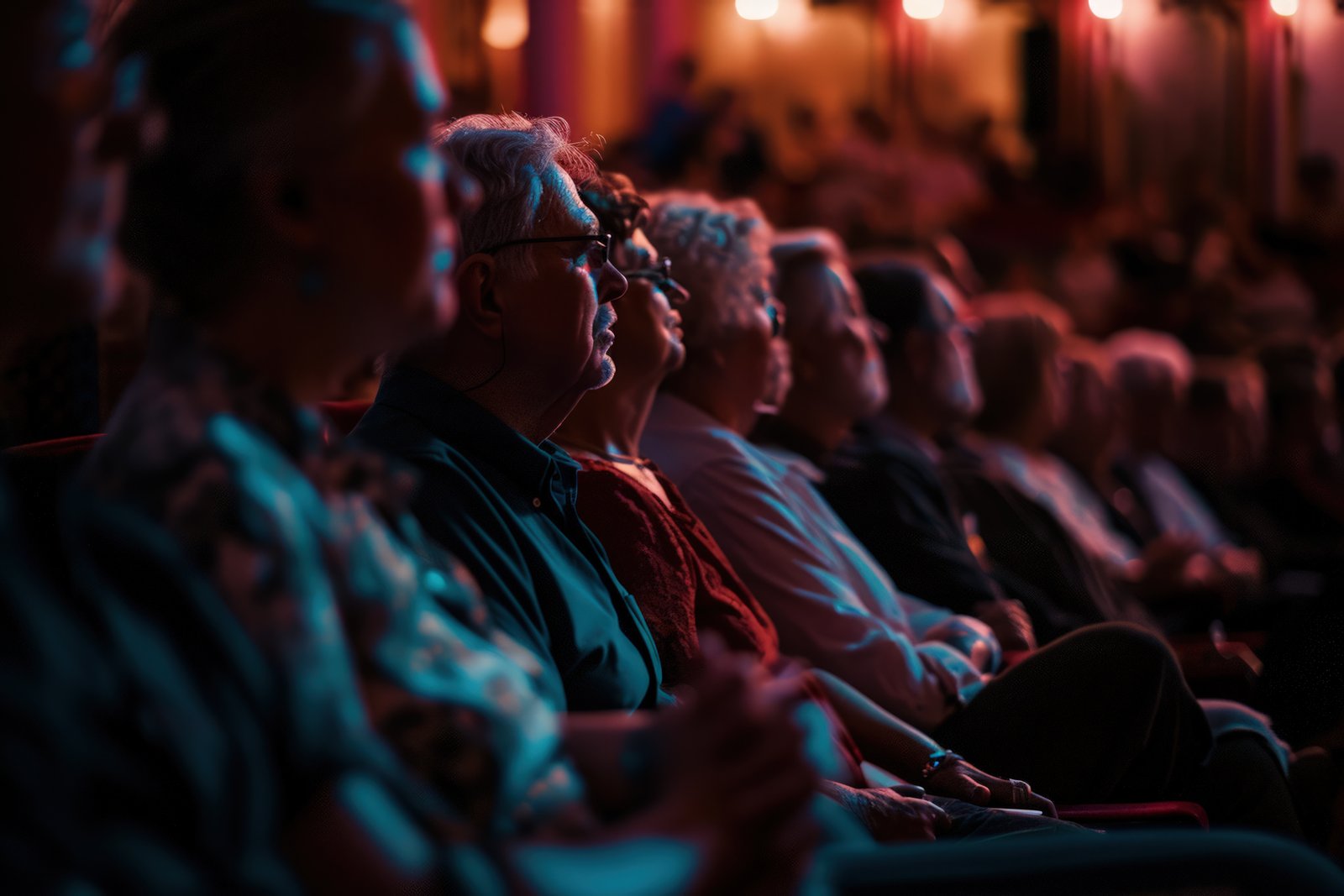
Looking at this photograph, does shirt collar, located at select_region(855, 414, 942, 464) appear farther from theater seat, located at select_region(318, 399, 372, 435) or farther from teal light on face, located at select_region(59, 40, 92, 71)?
teal light on face, located at select_region(59, 40, 92, 71)

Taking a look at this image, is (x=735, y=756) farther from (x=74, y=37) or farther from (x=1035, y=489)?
(x=1035, y=489)

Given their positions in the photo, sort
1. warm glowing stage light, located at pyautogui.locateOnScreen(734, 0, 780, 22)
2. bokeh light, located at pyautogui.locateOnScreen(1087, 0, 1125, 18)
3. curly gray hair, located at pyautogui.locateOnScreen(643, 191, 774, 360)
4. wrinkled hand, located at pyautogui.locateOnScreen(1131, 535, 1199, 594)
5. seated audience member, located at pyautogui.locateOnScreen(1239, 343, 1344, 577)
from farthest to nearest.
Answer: bokeh light, located at pyautogui.locateOnScreen(1087, 0, 1125, 18) < warm glowing stage light, located at pyautogui.locateOnScreen(734, 0, 780, 22) < seated audience member, located at pyautogui.locateOnScreen(1239, 343, 1344, 577) < wrinkled hand, located at pyautogui.locateOnScreen(1131, 535, 1199, 594) < curly gray hair, located at pyautogui.locateOnScreen(643, 191, 774, 360)

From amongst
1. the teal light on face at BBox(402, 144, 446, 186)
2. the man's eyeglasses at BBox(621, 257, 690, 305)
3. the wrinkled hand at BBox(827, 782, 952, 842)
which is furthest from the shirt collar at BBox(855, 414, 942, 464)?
the teal light on face at BBox(402, 144, 446, 186)

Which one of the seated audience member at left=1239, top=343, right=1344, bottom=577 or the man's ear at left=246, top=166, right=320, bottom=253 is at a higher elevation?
the man's ear at left=246, top=166, right=320, bottom=253

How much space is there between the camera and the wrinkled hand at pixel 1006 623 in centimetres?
263

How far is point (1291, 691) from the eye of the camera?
2.61 m

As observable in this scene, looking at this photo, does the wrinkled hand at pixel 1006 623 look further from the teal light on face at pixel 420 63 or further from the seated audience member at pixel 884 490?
the teal light on face at pixel 420 63

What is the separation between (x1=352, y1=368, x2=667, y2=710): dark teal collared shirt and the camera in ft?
4.53

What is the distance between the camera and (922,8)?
13.0 m

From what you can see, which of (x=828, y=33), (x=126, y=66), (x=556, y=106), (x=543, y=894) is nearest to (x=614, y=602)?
(x=543, y=894)

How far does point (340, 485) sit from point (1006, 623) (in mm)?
1956

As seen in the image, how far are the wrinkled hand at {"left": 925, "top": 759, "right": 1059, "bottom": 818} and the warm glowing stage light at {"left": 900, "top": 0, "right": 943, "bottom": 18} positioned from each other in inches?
473

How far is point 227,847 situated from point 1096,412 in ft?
14.1

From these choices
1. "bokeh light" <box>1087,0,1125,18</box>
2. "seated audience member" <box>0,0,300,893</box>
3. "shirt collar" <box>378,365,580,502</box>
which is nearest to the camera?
"seated audience member" <box>0,0,300,893</box>
